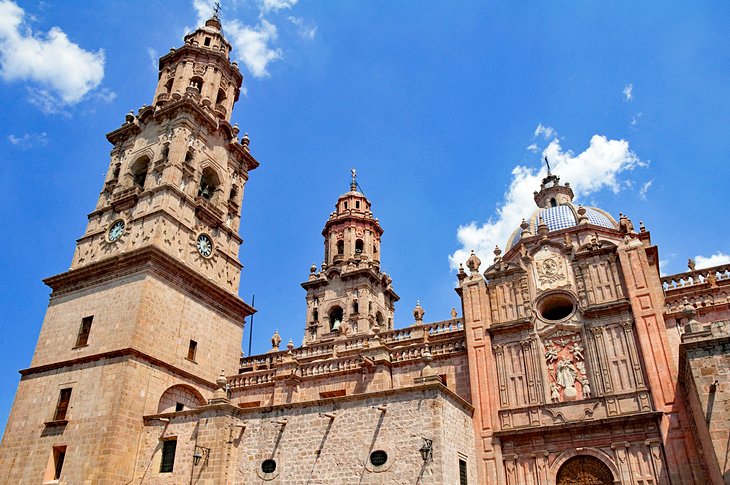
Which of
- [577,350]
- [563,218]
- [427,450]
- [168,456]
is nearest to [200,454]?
[168,456]

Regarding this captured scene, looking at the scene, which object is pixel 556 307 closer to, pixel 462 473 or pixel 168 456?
pixel 462 473

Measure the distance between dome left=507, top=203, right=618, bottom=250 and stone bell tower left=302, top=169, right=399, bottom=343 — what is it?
1197 cm

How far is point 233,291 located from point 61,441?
457 inches

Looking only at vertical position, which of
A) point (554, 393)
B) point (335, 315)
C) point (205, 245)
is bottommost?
point (554, 393)

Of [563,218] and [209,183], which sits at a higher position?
[209,183]

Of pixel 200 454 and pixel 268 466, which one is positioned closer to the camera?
pixel 268 466

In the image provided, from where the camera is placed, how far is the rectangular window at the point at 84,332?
88.6 ft

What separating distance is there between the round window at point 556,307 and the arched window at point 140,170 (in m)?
23.2

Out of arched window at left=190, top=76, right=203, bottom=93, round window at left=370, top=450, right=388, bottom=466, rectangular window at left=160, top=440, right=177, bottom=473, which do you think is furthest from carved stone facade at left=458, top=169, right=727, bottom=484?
arched window at left=190, top=76, right=203, bottom=93

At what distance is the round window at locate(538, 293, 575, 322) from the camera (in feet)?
81.9

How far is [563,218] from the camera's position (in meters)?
32.6

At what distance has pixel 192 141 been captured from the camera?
33312 millimetres

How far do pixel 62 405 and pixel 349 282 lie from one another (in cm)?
2139

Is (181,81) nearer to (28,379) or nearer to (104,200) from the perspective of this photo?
(104,200)
